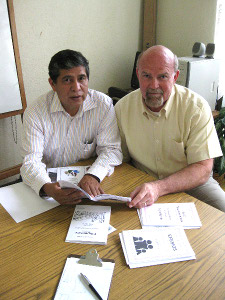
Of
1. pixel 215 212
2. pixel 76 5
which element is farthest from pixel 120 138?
pixel 76 5

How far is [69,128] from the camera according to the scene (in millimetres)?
1514

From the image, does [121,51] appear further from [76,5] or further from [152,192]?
[152,192]

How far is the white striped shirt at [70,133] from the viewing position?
141 centimetres

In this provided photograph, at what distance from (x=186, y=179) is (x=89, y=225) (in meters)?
0.58

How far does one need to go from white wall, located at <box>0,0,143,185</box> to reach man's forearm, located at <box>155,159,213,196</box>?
1834 mm

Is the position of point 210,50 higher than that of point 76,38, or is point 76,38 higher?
point 76,38

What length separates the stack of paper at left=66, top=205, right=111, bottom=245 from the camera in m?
0.95

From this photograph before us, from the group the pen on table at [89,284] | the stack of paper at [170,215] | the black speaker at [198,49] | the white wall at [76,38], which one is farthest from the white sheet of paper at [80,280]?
the black speaker at [198,49]

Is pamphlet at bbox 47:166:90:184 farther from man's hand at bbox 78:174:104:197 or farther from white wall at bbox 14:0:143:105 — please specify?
white wall at bbox 14:0:143:105

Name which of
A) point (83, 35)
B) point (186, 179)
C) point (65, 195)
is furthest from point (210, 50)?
point (65, 195)

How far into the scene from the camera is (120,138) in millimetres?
1602

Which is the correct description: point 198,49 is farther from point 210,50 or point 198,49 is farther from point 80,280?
point 80,280

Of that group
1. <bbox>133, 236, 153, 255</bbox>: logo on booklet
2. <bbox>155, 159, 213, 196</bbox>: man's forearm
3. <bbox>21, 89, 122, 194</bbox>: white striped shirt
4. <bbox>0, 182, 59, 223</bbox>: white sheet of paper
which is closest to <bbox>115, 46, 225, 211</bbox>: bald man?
<bbox>155, 159, 213, 196</bbox>: man's forearm

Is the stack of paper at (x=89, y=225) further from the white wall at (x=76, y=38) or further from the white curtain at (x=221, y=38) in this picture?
the white curtain at (x=221, y=38)
